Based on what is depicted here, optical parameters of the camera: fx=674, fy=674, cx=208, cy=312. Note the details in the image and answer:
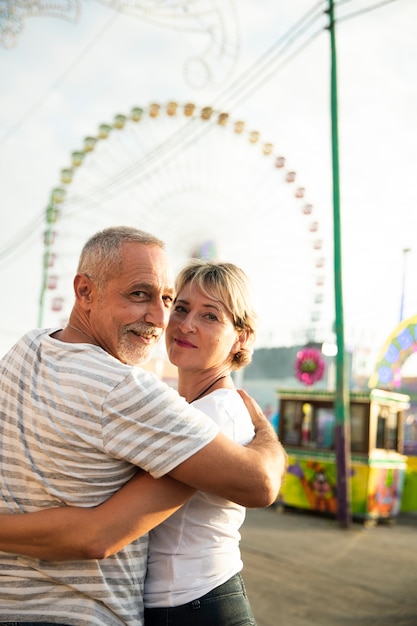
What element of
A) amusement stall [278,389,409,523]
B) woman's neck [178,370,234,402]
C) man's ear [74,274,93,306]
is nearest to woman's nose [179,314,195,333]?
woman's neck [178,370,234,402]

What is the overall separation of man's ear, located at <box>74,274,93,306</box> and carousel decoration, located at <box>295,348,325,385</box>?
11291 millimetres

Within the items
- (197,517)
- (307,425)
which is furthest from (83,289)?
(307,425)

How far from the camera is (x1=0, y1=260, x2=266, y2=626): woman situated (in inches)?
56.9

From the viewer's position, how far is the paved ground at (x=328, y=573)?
511cm

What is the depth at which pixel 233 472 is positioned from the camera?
1471 millimetres

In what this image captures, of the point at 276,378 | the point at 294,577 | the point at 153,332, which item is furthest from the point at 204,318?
the point at 276,378

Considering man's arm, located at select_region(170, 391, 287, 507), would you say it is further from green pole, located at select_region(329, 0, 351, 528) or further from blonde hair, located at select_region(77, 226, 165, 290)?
Answer: green pole, located at select_region(329, 0, 351, 528)

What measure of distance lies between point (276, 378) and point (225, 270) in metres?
31.7

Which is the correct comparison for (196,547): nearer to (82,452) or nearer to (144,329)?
(82,452)

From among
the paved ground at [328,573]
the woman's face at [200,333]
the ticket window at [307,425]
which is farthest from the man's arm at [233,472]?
the ticket window at [307,425]

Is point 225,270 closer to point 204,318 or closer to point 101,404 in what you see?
point 204,318

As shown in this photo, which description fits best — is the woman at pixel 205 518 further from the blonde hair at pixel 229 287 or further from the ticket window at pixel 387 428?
the ticket window at pixel 387 428

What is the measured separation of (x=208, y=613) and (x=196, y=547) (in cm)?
16

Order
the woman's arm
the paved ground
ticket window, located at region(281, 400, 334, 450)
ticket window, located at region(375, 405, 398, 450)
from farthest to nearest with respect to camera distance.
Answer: ticket window, located at region(281, 400, 334, 450) → ticket window, located at region(375, 405, 398, 450) → the paved ground → the woman's arm
